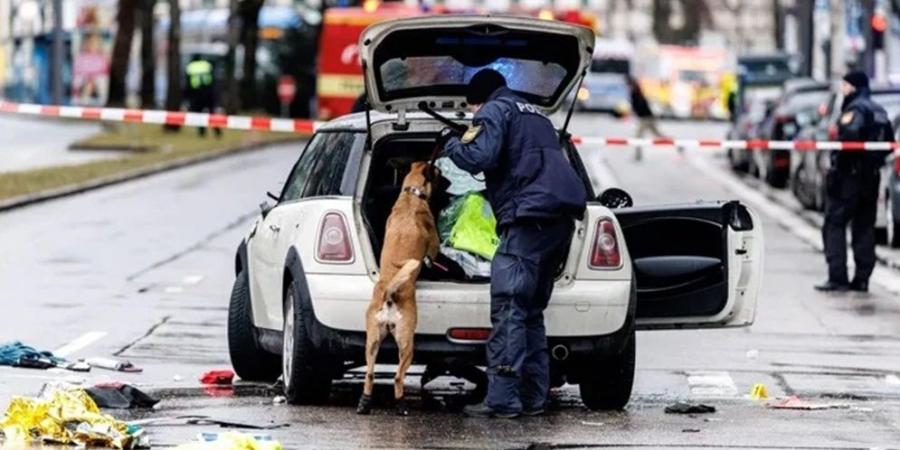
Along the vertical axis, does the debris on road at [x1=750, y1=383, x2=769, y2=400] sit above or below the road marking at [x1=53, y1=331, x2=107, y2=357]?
above

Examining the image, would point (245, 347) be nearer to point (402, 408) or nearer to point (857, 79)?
point (402, 408)

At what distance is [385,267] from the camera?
1062cm

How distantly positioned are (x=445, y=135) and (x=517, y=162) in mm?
480

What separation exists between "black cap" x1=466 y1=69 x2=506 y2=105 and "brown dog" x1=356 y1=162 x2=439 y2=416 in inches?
17.5

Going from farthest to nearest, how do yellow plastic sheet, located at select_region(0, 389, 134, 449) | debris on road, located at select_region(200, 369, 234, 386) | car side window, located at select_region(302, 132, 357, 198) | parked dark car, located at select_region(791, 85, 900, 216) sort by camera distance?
parked dark car, located at select_region(791, 85, 900, 216), debris on road, located at select_region(200, 369, 234, 386), car side window, located at select_region(302, 132, 357, 198), yellow plastic sheet, located at select_region(0, 389, 134, 449)

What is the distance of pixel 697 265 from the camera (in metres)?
12.1

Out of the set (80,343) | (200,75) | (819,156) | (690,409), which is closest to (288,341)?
(690,409)

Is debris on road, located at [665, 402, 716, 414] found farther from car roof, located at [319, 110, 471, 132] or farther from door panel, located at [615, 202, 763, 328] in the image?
car roof, located at [319, 110, 471, 132]

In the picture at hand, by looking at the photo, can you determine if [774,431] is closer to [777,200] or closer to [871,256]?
[871,256]

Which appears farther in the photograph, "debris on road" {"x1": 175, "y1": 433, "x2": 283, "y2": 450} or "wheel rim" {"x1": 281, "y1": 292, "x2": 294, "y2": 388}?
"wheel rim" {"x1": 281, "y1": 292, "x2": 294, "y2": 388}

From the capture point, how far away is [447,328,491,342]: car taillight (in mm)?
10766

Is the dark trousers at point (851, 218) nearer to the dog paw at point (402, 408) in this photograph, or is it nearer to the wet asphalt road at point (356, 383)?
the wet asphalt road at point (356, 383)

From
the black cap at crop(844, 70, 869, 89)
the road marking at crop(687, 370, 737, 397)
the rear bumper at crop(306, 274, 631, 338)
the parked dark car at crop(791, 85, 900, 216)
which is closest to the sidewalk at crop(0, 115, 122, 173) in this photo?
the parked dark car at crop(791, 85, 900, 216)

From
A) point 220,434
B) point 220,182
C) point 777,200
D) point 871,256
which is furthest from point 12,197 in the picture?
point 220,434
